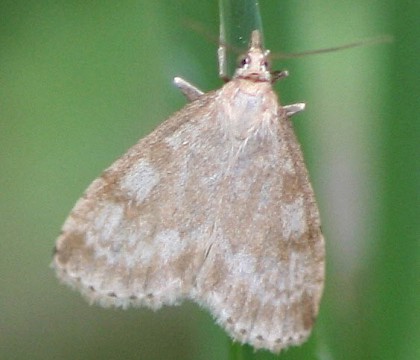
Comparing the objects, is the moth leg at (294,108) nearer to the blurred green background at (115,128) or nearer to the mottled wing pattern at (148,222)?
the blurred green background at (115,128)

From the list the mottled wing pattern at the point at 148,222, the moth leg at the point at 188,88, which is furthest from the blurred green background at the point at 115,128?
the mottled wing pattern at the point at 148,222

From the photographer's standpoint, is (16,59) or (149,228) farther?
(16,59)

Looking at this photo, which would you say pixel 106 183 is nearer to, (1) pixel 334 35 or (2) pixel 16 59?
(2) pixel 16 59

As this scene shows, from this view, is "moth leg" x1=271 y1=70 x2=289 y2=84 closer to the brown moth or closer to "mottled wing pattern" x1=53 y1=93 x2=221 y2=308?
the brown moth

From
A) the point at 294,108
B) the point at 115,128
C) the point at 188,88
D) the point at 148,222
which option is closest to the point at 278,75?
the point at 294,108

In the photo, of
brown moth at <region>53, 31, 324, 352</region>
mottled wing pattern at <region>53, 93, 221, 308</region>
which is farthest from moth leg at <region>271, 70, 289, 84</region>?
mottled wing pattern at <region>53, 93, 221, 308</region>

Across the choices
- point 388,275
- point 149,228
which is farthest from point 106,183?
point 388,275
